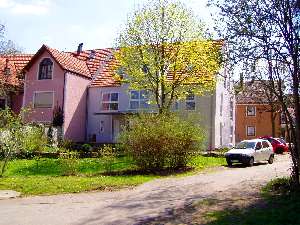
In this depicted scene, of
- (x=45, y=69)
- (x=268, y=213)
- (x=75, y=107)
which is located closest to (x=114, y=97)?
(x=75, y=107)

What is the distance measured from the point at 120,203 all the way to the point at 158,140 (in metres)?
7.76

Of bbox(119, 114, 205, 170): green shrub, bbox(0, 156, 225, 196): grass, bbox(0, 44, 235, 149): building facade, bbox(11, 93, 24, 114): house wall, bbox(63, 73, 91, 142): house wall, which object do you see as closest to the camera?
bbox(0, 156, 225, 196): grass

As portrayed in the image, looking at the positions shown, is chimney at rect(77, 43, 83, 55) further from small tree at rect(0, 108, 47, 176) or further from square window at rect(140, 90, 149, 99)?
small tree at rect(0, 108, 47, 176)

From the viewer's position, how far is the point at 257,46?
47.5ft

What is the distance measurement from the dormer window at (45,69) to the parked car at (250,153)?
21.4 metres

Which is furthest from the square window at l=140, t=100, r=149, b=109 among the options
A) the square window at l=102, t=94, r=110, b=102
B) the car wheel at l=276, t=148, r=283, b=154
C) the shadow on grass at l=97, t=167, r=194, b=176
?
the shadow on grass at l=97, t=167, r=194, b=176

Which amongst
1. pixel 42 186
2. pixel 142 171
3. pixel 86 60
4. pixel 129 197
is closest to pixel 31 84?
pixel 86 60

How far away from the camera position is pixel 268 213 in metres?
11.5

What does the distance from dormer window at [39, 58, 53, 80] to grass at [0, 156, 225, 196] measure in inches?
651

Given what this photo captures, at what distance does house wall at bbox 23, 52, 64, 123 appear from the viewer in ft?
139

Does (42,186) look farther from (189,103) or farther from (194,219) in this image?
(189,103)

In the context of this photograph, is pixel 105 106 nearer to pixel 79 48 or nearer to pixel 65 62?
pixel 65 62

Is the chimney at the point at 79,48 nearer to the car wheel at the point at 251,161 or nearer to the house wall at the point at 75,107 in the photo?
the house wall at the point at 75,107

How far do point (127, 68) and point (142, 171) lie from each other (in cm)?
1349
